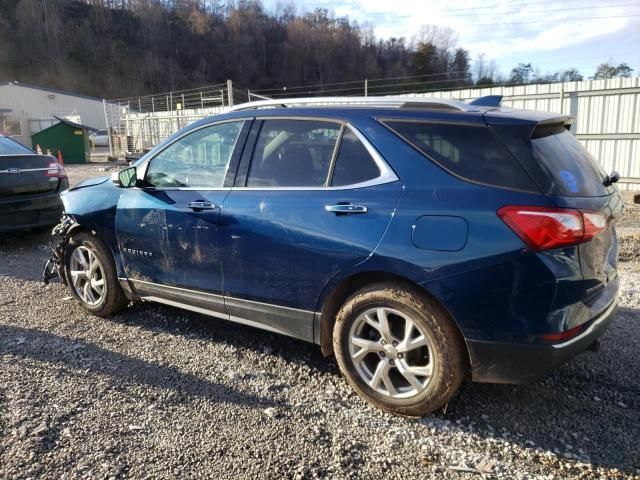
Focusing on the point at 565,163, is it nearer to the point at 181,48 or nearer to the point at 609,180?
the point at 609,180

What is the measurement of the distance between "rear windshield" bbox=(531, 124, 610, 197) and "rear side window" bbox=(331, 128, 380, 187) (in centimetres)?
88

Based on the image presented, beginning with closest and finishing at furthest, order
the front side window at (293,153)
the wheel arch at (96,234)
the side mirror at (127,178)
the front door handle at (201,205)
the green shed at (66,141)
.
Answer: the front side window at (293,153) < the front door handle at (201,205) < the side mirror at (127,178) < the wheel arch at (96,234) < the green shed at (66,141)

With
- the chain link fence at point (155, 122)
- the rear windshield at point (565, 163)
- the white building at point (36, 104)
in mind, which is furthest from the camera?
the white building at point (36, 104)

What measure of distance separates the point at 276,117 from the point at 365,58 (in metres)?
91.7

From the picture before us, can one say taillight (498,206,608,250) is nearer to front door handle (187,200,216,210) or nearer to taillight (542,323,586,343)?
taillight (542,323,586,343)

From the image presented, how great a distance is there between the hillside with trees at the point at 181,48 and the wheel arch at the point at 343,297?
7486cm

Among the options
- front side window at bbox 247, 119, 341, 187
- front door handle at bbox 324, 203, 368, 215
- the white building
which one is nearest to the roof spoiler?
front side window at bbox 247, 119, 341, 187

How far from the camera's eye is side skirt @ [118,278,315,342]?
129 inches

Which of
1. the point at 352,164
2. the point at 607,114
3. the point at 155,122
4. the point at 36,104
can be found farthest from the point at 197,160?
the point at 36,104

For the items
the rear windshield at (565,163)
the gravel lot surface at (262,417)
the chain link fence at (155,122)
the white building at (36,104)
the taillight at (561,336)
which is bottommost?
the gravel lot surface at (262,417)

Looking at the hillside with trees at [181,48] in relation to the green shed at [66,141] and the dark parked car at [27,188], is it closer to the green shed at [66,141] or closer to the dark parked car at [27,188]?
the green shed at [66,141]

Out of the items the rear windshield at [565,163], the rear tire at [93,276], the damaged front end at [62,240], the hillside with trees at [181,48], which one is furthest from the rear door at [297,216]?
the hillside with trees at [181,48]

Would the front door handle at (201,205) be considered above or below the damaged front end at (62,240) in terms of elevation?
above

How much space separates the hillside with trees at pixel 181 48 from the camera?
278ft
